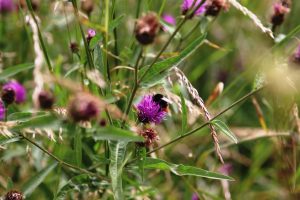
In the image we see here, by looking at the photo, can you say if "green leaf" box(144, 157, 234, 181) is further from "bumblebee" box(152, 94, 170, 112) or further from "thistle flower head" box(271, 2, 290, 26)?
"thistle flower head" box(271, 2, 290, 26)

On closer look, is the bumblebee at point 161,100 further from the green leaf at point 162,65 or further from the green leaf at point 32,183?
the green leaf at point 32,183

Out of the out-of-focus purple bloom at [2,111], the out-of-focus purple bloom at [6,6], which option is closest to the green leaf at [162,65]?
the out-of-focus purple bloom at [2,111]

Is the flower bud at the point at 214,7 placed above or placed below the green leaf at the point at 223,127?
above

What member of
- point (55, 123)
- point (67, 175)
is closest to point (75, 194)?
point (67, 175)

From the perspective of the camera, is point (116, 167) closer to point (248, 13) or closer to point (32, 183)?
→ point (32, 183)

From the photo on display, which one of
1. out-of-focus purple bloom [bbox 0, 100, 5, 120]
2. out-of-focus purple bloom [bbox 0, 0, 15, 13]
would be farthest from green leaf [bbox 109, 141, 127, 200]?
out-of-focus purple bloom [bbox 0, 0, 15, 13]

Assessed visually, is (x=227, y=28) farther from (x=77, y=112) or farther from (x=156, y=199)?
(x=77, y=112)

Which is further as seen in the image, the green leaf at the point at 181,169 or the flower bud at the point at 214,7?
the flower bud at the point at 214,7
